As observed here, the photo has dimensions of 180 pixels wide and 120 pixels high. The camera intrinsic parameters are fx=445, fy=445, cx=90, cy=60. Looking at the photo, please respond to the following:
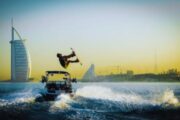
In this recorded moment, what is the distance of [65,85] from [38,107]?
91.5 inches

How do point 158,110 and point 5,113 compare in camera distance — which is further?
point 158,110

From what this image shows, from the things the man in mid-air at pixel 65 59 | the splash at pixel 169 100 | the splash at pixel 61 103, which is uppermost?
A: the man in mid-air at pixel 65 59

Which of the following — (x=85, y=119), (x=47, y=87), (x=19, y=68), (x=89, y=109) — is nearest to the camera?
(x=85, y=119)

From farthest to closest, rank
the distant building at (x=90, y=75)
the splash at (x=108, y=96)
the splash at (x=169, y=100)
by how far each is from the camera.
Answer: the distant building at (x=90, y=75), the splash at (x=108, y=96), the splash at (x=169, y=100)

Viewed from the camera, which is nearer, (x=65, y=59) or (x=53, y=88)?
(x=65, y=59)

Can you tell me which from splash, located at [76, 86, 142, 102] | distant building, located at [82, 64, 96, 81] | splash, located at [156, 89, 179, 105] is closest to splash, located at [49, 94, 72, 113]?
splash, located at [76, 86, 142, 102]

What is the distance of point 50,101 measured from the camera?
39.5 ft

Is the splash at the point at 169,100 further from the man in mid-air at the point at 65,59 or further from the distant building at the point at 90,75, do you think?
the distant building at the point at 90,75

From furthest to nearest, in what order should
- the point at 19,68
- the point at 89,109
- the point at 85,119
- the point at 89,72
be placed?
1. the point at 89,72
2. the point at 19,68
3. the point at 89,109
4. the point at 85,119

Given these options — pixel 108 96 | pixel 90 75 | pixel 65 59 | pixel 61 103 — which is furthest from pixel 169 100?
pixel 90 75

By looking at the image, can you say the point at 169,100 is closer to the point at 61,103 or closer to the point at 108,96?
the point at 108,96

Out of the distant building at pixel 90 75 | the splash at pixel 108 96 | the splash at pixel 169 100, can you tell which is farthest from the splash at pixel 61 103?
the distant building at pixel 90 75

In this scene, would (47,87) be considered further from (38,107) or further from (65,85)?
(38,107)

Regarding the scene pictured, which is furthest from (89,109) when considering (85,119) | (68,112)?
(85,119)
